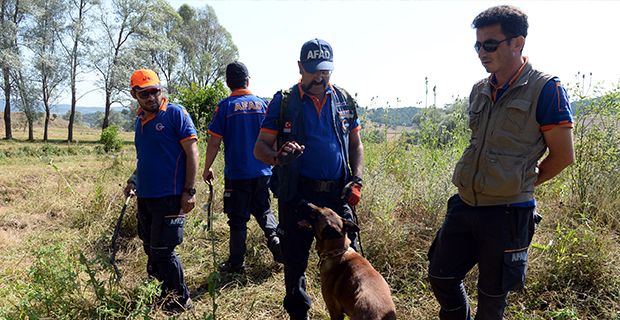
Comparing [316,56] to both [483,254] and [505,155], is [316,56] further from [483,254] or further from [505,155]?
[483,254]

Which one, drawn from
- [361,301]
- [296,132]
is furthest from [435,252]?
[296,132]

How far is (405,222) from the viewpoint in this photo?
Result: 3975 mm

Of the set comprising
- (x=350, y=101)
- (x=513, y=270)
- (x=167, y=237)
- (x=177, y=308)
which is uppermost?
(x=350, y=101)

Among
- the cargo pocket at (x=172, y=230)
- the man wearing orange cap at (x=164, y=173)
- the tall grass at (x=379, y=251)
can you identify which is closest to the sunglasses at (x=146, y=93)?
the man wearing orange cap at (x=164, y=173)

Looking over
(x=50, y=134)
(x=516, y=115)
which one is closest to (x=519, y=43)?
(x=516, y=115)

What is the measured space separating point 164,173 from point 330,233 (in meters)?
1.51

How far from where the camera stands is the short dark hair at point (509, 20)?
A: 1.87m

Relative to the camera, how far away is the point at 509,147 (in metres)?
1.88

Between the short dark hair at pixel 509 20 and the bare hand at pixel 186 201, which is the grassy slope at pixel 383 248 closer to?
the bare hand at pixel 186 201

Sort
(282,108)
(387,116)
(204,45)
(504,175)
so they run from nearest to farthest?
(504,175) < (282,108) < (387,116) < (204,45)

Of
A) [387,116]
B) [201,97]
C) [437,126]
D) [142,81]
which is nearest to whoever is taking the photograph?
[142,81]

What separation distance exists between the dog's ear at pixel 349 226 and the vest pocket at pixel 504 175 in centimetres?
91

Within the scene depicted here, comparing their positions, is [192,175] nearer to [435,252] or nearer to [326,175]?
[326,175]

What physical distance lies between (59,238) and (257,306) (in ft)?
9.97
